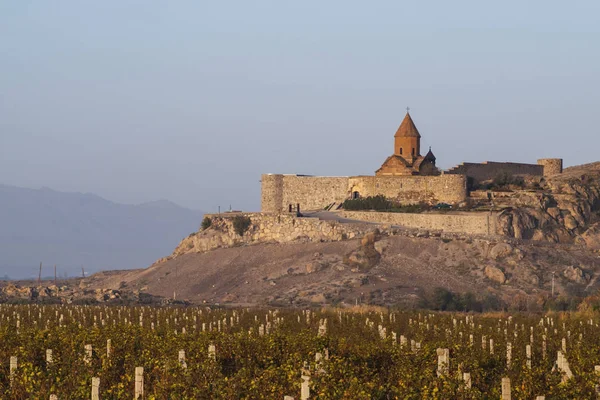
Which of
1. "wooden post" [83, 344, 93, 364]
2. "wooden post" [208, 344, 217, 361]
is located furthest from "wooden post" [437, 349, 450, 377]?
"wooden post" [83, 344, 93, 364]

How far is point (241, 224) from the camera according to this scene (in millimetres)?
51906

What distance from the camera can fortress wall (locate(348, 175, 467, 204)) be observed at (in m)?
51.1

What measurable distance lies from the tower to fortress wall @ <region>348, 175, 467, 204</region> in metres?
3.27

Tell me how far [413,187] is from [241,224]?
8.79 m

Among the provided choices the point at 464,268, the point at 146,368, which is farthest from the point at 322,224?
the point at 146,368

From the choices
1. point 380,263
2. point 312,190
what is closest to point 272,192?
point 312,190

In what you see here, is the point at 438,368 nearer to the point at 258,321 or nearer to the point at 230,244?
the point at 258,321

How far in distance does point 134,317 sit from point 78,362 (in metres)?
14.8

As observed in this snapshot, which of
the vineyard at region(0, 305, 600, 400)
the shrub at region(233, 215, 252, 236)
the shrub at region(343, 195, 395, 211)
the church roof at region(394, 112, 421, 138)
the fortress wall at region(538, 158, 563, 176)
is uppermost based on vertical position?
the church roof at region(394, 112, 421, 138)

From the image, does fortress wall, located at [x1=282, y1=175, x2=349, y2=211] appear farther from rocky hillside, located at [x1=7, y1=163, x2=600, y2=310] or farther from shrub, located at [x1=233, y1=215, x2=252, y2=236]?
rocky hillside, located at [x1=7, y1=163, x2=600, y2=310]

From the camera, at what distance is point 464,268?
43031 millimetres

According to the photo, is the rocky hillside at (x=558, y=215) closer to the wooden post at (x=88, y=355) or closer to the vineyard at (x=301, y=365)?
the vineyard at (x=301, y=365)

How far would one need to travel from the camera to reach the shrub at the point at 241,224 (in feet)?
170

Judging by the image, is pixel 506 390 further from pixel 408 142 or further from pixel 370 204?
pixel 408 142
